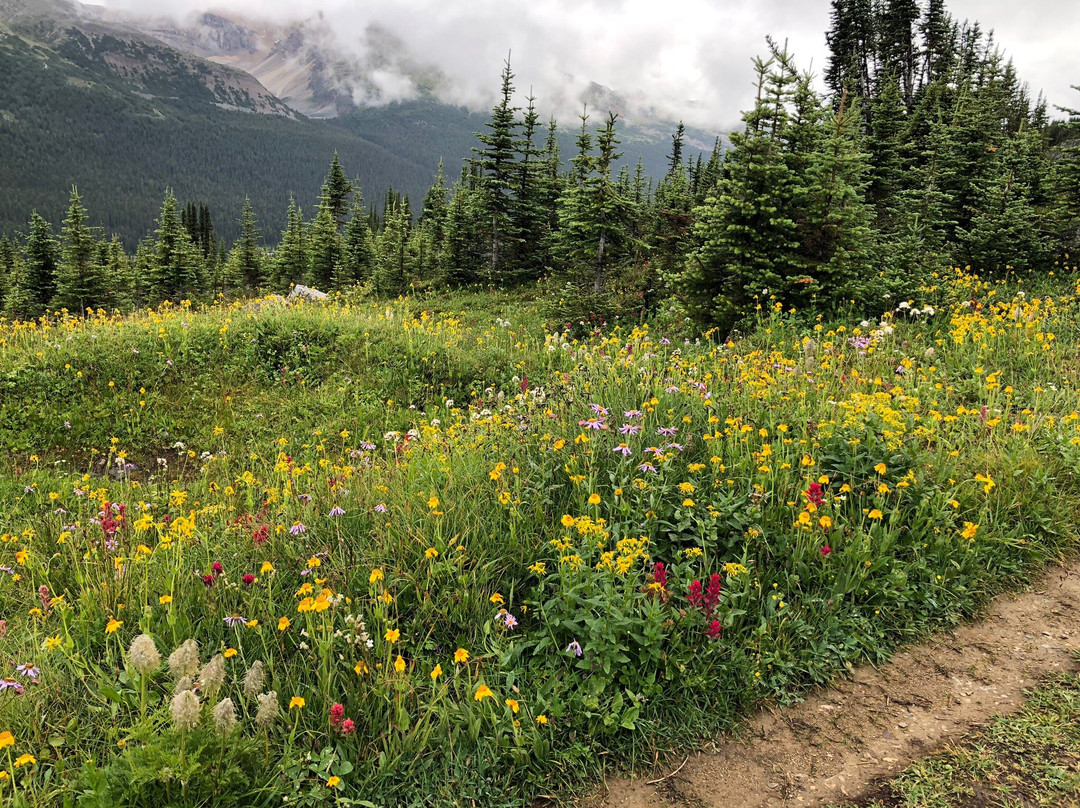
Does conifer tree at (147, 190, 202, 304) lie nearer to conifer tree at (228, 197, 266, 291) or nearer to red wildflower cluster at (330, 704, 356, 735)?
conifer tree at (228, 197, 266, 291)

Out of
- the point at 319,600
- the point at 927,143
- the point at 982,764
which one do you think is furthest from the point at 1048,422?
the point at 927,143

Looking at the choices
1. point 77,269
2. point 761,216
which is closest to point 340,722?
point 761,216

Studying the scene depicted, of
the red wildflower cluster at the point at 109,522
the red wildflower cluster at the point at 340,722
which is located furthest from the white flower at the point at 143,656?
the red wildflower cluster at the point at 109,522

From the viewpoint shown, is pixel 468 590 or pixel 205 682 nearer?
pixel 205 682

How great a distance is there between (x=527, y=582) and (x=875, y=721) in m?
2.08

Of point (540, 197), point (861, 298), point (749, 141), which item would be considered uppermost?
point (540, 197)

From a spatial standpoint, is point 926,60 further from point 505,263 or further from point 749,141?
point 749,141

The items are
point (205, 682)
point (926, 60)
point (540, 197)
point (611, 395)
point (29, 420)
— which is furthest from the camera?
point (926, 60)

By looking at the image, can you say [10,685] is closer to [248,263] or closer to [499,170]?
[499,170]

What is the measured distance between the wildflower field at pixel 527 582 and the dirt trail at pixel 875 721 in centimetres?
14

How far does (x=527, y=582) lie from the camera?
377 cm

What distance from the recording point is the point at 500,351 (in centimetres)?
1075

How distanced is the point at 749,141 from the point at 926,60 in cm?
4413

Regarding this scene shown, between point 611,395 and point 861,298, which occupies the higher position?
point 861,298
